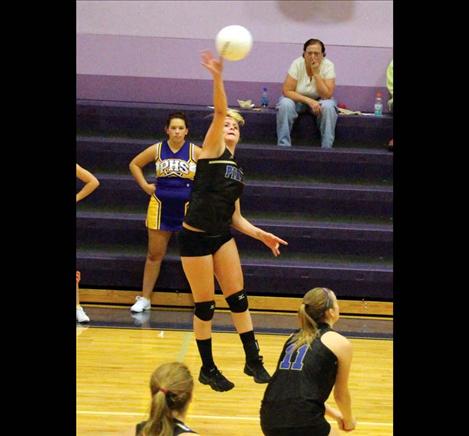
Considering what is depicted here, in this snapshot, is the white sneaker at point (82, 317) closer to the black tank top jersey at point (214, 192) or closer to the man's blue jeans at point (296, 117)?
the man's blue jeans at point (296, 117)

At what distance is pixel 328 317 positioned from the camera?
504cm

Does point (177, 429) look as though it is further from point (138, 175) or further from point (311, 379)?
point (138, 175)

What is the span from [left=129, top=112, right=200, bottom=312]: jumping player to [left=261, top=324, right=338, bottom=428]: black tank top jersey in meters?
4.60

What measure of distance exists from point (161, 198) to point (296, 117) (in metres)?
2.12

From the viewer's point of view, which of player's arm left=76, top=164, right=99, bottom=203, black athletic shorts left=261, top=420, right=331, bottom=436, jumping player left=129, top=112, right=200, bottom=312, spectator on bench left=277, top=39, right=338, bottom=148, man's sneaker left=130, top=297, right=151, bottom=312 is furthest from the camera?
spectator on bench left=277, top=39, right=338, bottom=148

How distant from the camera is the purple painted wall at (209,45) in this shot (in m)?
11.6

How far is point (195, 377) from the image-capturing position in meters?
7.51

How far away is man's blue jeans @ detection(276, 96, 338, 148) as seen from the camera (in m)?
10.7

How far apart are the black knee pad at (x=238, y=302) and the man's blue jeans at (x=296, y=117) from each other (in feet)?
15.4

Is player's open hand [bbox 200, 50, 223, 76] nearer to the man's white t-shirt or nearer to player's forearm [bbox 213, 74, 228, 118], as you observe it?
player's forearm [bbox 213, 74, 228, 118]

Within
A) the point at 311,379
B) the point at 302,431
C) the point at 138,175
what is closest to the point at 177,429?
the point at 302,431

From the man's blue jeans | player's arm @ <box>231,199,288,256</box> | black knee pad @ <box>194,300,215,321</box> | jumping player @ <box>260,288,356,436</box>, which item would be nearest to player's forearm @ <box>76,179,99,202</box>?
the man's blue jeans
